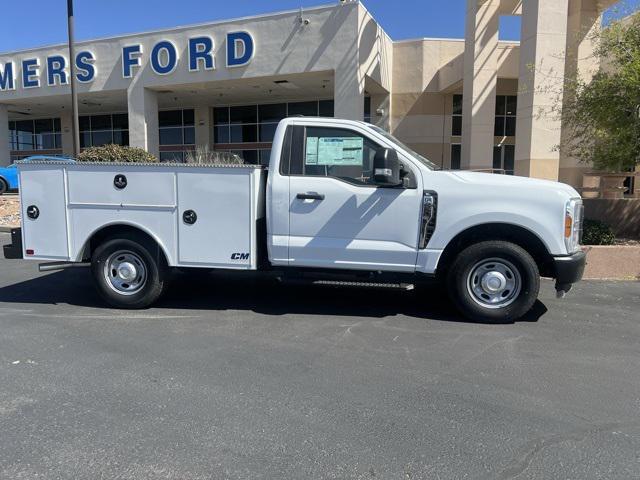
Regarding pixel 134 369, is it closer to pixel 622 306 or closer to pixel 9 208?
pixel 622 306

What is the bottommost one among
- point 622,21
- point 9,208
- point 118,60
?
point 9,208

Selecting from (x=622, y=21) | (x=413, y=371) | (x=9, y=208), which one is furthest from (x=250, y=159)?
(x=413, y=371)

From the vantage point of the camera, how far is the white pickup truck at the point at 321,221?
18.2ft

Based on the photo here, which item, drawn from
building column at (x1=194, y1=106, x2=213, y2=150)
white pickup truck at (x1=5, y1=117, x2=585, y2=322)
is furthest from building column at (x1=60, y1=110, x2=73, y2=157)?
white pickup truck at (x1=5, y1=117, x2=585, y2=322)

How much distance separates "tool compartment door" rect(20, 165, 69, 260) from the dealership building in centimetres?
1271

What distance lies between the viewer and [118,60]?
73.2 ft

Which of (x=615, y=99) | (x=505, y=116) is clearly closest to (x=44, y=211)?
(x=615, y=99)

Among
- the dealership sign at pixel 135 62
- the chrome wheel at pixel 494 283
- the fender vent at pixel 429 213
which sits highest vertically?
the dealership sign at pixel 135 62

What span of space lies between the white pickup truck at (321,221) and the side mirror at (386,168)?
15mm

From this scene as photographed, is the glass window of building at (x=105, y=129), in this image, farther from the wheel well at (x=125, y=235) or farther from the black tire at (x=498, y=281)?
the black tire at (x=498, y=281)

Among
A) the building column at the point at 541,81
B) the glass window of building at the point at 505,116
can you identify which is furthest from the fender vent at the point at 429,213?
the glass window of building at the point at 505,116

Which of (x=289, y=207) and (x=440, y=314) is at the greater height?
(x=289, y=207)

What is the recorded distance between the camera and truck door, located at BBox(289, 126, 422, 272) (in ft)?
18.5

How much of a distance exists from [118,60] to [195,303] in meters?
19.3
